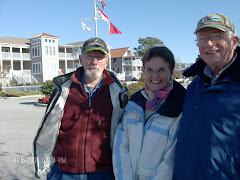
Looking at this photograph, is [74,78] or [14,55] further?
[14,55]

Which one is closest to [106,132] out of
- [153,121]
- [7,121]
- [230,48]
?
[153,121]

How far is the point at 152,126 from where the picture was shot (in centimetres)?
213

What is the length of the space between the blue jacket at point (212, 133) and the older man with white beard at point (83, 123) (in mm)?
934

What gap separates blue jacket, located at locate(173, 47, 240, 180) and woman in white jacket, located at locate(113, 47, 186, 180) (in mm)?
196

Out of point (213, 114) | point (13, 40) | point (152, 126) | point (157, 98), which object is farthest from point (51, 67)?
point (213, 114)

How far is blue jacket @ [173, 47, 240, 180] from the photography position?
5.33ft

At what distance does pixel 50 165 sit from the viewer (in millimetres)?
2787

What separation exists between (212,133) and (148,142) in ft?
2.16

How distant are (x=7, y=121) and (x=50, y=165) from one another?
9209 millimetres

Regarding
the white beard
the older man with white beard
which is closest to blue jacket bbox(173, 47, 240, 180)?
the older man with white beard

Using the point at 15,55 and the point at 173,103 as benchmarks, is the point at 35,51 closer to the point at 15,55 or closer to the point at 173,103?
the point at 15,55

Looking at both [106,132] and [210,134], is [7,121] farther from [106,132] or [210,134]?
[210,134]

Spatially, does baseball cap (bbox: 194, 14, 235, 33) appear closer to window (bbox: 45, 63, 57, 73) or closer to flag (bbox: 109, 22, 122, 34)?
flag (bbox: 109, 22, 122, 34)

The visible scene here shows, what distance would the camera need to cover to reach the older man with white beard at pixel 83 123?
97.1 inches
